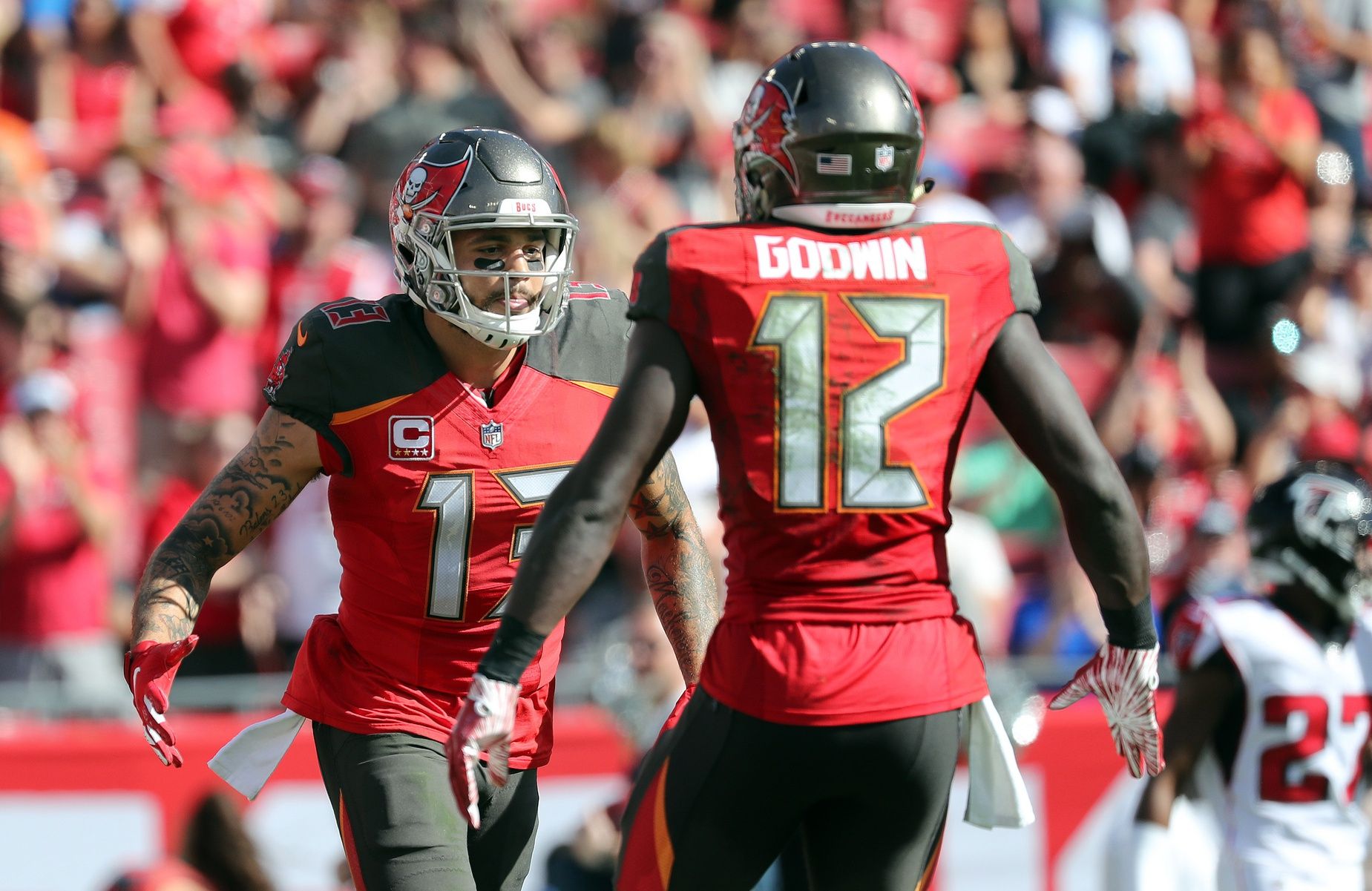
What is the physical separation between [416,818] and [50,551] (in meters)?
4.48

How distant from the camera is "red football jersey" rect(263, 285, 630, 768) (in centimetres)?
400

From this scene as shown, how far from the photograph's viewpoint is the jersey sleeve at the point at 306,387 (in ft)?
13.1

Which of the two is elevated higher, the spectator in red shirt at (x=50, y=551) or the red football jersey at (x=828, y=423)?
the red football jersey at (x=828, y=423)

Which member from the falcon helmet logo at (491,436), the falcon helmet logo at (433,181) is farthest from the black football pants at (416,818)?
the falcon helmet logo at (433,181)

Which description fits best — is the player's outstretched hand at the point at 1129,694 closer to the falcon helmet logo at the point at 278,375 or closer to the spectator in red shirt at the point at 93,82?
the falcon helmet logo at the point at 278,375

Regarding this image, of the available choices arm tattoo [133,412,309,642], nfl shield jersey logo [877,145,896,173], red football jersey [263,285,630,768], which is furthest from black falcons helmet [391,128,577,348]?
nfl shield jersey logo [877,145,896,173]

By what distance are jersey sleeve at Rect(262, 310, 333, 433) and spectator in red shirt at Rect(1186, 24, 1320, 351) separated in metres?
6.92

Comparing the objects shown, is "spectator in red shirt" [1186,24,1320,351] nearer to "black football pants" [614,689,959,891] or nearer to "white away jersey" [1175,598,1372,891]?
"white away jersey" [1175,598,1372,891]

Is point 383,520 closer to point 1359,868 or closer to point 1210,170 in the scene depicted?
point 1359,868

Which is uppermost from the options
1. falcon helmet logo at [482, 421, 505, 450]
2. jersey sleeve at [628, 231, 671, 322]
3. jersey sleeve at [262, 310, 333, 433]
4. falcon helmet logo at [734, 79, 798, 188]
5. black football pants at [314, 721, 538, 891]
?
falcon helmet logo at [734, 79, 798, 188]

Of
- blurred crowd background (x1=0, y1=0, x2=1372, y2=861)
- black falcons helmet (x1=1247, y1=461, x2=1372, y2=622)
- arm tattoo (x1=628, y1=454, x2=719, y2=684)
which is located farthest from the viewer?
blurred crowd background (x1=0, y1=0, x2=1372, y2=861)

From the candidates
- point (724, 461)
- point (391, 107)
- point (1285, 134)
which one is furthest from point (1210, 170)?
point (724, 461)

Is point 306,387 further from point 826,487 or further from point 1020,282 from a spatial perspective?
point 1020,282

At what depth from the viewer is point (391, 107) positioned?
9.65 m
